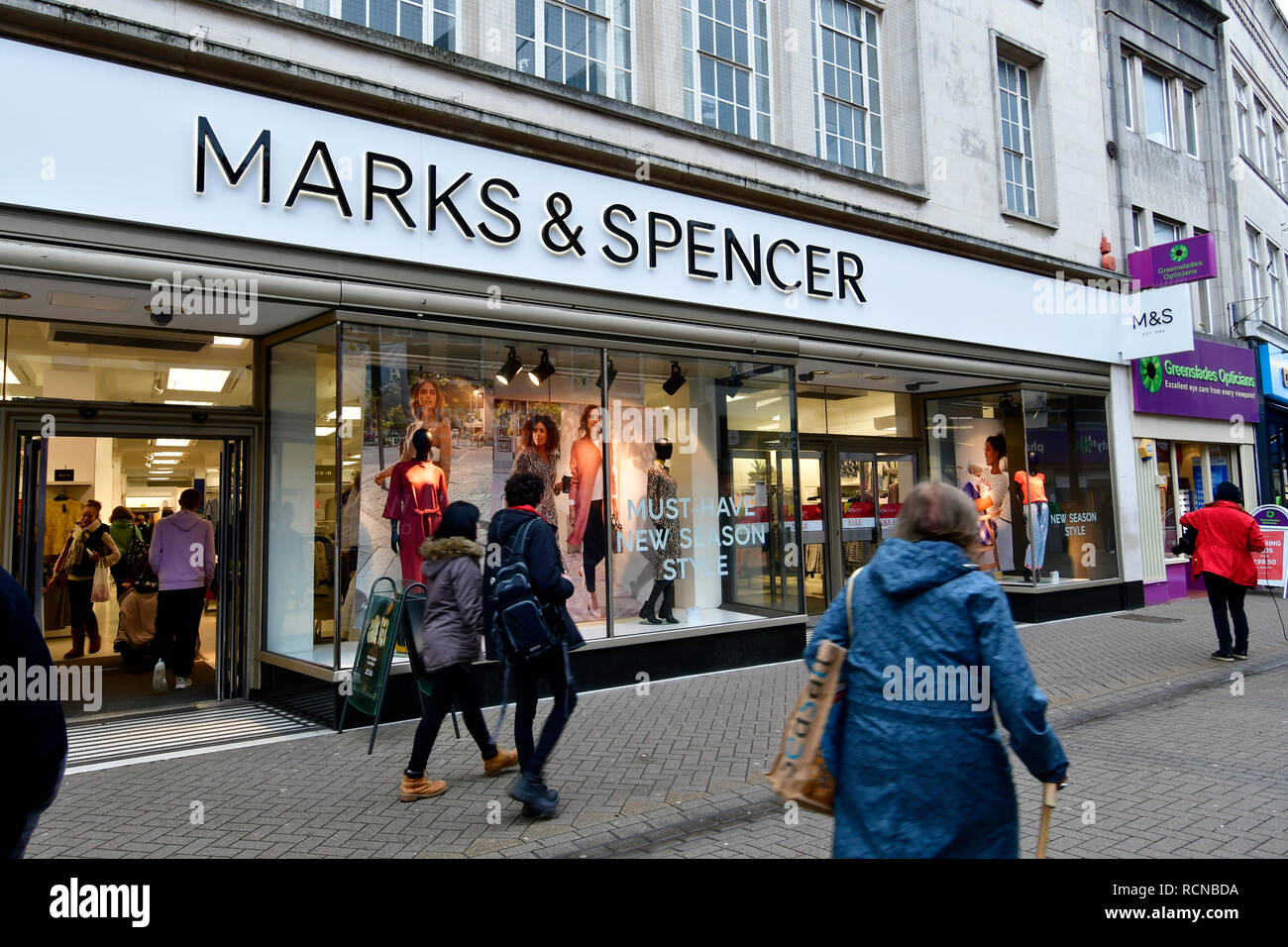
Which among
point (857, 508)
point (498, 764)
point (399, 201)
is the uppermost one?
point (399, 201)

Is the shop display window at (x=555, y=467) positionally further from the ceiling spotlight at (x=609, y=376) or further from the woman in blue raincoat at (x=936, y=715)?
the woman in blue raincoat at (x=936, y=715)

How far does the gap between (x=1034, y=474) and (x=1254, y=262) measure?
36.5 feet

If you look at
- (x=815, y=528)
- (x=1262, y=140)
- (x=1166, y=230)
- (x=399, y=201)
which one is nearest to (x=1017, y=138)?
(x=1166, y=230)

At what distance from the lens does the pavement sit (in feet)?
14.3

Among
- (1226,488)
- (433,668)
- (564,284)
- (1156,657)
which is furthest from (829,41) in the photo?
(433,668)

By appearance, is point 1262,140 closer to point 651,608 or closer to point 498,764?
point 651,608

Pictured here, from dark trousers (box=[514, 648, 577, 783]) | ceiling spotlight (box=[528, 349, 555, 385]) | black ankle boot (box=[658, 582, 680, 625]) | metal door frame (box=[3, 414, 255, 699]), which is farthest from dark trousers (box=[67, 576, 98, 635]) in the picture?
dark trousers (box=[514, 648, 577, 783])

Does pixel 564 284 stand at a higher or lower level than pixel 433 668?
higher

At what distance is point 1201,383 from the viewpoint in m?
15.6

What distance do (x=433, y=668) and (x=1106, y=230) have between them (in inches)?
559

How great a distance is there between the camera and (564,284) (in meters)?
8.09

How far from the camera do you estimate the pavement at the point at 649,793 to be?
4367 millimetres

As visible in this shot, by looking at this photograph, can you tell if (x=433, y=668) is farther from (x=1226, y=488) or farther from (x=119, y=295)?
(x=1226, y=488)

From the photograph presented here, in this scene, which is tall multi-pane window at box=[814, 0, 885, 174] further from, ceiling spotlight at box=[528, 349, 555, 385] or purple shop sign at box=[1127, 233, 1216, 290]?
purple shop sign at box=[1127, 233, 1216, 290]
